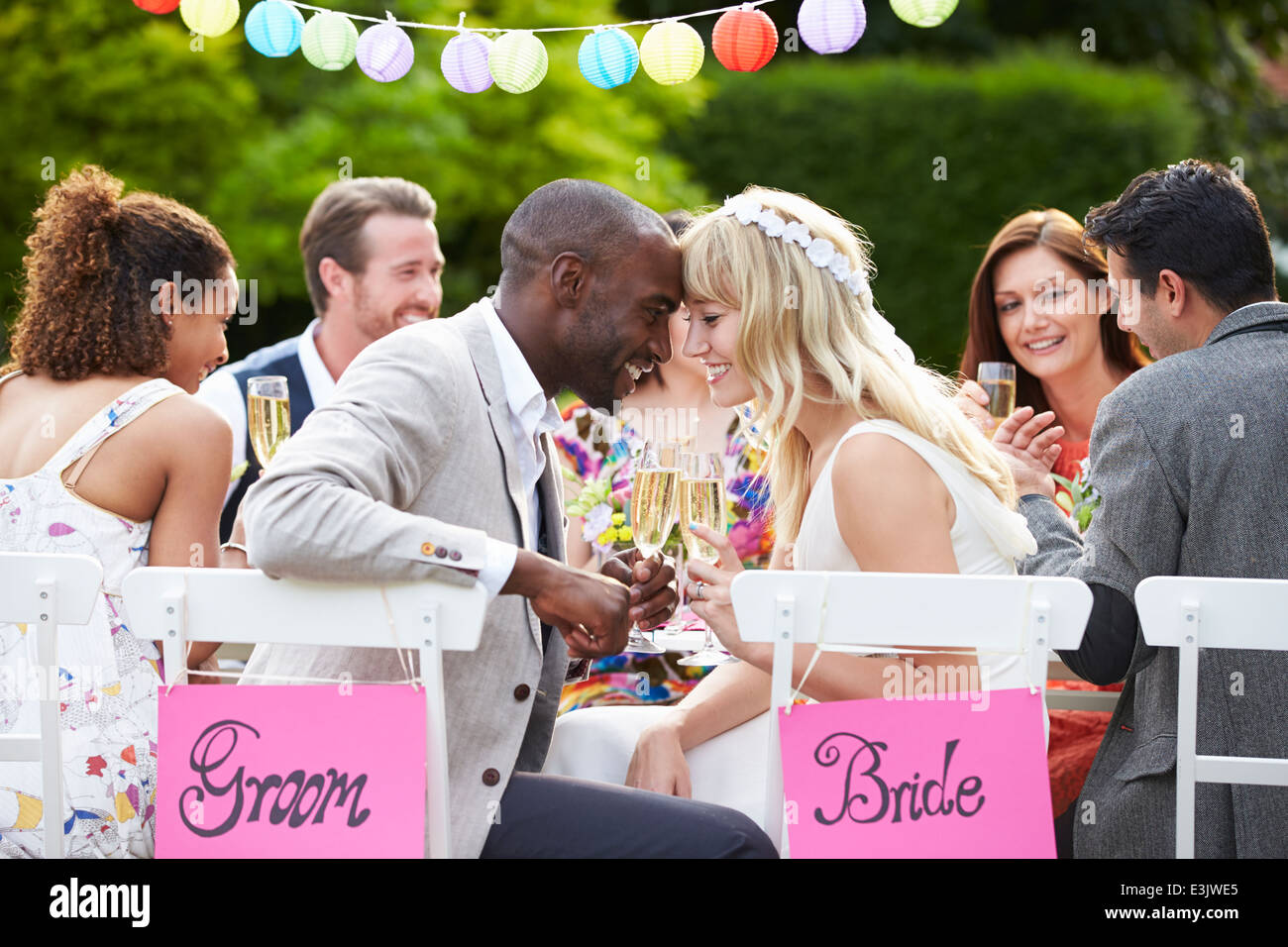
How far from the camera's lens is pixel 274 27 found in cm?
376

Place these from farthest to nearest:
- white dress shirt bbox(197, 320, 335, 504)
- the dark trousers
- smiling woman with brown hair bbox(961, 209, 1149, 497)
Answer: white dress shirt bbox(197, 320, 335, 504), smiling woman with brown hair bbox(961, 209, 1149, 497), the dark trousers

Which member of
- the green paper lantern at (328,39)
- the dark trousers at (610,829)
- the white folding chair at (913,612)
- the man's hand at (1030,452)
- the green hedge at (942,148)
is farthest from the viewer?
the green hedge at (942,148)

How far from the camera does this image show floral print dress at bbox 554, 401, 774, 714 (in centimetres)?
362

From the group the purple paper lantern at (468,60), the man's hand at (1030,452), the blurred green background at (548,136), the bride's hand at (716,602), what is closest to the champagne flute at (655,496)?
the bride's hand at (716,602)

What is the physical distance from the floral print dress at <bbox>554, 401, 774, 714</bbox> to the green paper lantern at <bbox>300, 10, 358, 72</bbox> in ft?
4.27

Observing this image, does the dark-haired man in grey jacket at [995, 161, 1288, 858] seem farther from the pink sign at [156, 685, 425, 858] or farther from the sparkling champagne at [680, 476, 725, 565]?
the pink sign at [156, 685, 425, 858]

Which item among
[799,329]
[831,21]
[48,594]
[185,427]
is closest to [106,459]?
[185,427]

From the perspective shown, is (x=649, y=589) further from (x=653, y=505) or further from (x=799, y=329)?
(x=799, y=329)

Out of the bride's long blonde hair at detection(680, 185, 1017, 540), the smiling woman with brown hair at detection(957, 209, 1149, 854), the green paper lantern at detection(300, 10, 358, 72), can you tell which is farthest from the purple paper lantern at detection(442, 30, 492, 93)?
Result: the smiling woman with brown hair at detection(957, 209, 1149, 854)

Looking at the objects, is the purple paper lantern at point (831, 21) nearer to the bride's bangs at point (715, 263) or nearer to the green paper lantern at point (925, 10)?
the green paper lantern at point (925, 10)

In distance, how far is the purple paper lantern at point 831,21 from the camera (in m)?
3.51
